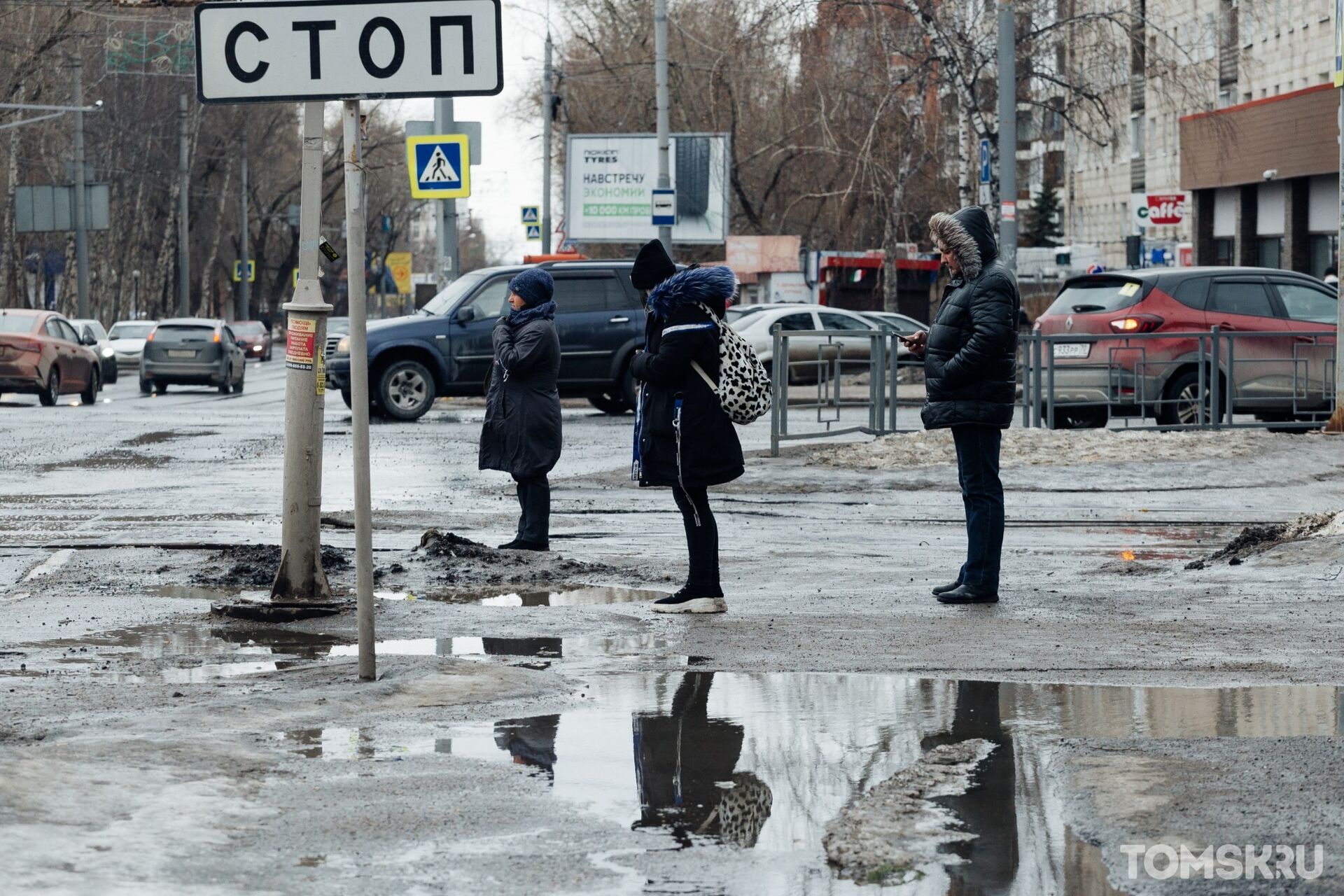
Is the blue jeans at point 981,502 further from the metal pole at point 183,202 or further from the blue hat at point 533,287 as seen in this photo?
the metal pole at point 183,202

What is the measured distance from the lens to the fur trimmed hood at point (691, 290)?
28.2ft

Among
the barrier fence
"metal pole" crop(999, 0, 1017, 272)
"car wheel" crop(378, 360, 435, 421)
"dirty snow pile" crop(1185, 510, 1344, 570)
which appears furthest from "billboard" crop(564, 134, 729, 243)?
"dirty snow pile" crop(1185, 510, 1344, 570)

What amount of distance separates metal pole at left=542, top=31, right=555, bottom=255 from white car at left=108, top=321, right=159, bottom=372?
1059cm

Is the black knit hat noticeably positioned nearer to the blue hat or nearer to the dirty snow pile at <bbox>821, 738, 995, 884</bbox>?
the blue hat

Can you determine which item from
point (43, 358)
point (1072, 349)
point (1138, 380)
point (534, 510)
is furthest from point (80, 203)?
point (534, 510)

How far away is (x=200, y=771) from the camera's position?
17.5 ft

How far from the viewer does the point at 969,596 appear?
8.95 meters

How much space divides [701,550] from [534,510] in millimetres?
2133

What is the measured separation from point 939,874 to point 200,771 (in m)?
2.07

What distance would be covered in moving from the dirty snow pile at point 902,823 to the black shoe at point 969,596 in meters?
3.21

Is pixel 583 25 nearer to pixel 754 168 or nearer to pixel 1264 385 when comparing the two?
pixel 754 168

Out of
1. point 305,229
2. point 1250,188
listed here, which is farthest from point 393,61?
point 1250,188

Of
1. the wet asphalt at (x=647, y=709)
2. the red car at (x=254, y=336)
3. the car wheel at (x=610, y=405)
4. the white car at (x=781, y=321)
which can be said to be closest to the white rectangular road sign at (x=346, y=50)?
the wet asphalt at (x=647, y=709)

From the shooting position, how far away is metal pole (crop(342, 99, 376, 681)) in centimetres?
650
